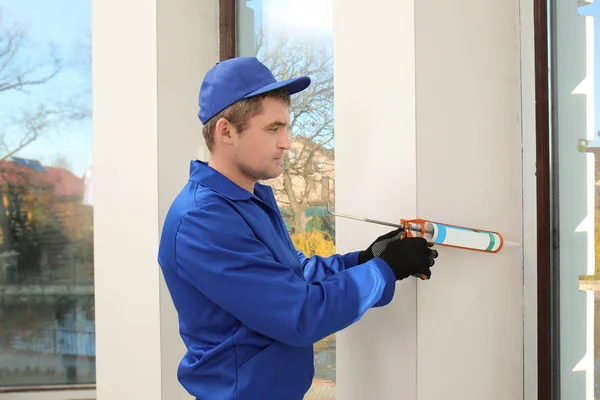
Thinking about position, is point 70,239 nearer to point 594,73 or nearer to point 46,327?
point 46,327

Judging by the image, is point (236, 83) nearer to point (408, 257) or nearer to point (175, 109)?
point (408, 257)

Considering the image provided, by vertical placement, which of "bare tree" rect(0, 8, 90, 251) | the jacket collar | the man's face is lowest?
the jacket collar

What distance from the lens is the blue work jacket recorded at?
3.64 feet

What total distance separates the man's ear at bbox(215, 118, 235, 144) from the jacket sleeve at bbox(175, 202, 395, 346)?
0.16m

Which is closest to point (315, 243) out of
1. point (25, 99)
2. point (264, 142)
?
point (264, 142)

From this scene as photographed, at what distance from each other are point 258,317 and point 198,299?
168 millimetres

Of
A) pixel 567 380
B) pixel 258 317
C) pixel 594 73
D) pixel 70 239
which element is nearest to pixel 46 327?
pixel 70 239

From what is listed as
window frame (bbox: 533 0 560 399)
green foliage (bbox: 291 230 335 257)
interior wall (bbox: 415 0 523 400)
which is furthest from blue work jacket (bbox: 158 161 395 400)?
green foliage (bbox: 291 230 335 257)

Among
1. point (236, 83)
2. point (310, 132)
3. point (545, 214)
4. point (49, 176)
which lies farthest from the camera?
point (49, 176)

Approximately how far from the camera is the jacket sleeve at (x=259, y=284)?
1.10 metres

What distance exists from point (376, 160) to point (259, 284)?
47 cm

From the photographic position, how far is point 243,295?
3.63 ft

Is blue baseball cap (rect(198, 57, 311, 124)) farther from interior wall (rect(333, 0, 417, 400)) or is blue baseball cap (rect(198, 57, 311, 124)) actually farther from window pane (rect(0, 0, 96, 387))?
window pane (rect(0, 0, 96, 387))

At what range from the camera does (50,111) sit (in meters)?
2.88
